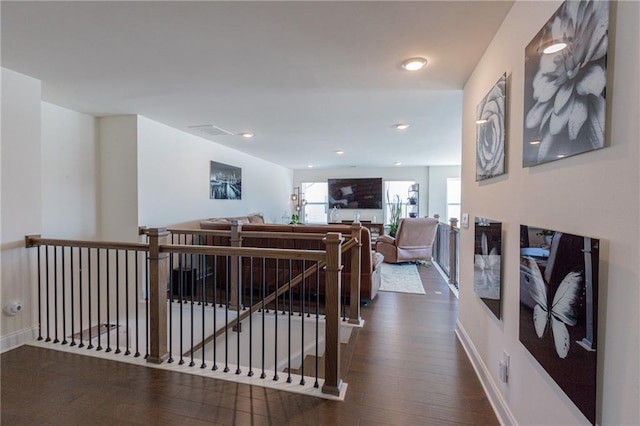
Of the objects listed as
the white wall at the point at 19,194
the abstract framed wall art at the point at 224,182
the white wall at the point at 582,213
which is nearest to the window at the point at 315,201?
the abstract framed wall art at the point at 224,182

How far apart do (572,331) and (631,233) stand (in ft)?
1.33

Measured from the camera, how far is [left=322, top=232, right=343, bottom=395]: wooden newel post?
1886 mm

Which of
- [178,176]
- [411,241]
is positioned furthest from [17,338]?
[411,241]

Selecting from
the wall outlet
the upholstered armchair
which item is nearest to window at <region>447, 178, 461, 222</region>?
the upholstered armchair

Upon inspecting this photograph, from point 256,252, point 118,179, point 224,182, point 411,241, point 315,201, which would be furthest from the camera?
point 315,201

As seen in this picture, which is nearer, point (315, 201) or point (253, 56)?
point (253, 56)

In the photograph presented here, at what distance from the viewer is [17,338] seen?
8.04 feet

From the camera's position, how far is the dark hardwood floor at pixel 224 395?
5.49 feet

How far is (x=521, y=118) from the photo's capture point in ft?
4.91

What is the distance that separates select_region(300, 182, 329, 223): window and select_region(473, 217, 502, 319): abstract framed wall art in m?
7.28

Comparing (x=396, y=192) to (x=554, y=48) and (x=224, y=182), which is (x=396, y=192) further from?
(x=554, y=48)

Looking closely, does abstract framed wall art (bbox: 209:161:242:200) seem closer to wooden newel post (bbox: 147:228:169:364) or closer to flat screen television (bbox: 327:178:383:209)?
wooden newel post (bbox: 147:228:169:364)

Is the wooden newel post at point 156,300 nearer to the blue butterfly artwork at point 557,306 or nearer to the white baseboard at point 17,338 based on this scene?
the white baseboard at point 17,338

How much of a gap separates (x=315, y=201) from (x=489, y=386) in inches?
309
